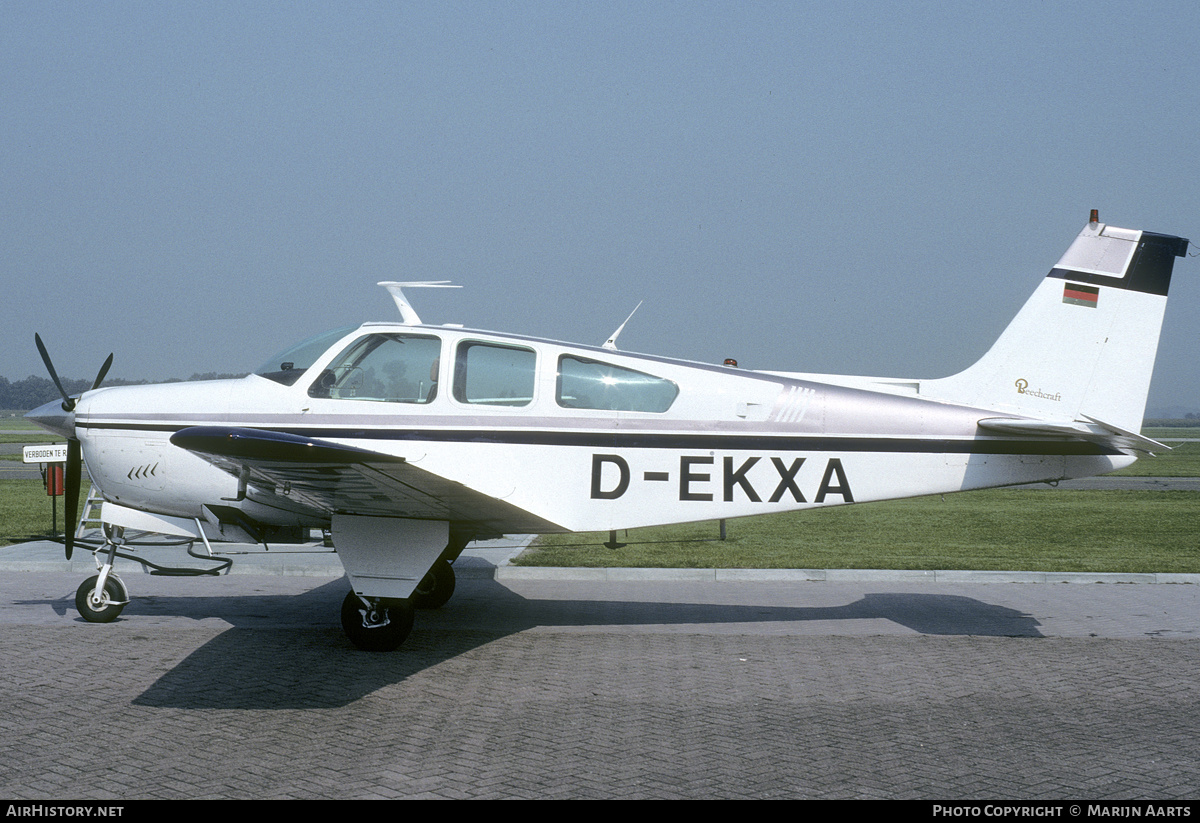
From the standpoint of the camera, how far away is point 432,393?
7.04 meters

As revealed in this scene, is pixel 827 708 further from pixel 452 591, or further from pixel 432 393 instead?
pixel 452 591

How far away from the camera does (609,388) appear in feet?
23.4

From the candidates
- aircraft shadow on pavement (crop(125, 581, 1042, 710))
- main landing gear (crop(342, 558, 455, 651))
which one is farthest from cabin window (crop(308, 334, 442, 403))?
aircraft shadow on pavement (crop(125, 581, 1042, 710))

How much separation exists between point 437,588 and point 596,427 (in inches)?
104

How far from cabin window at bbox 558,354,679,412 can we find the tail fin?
7.02ft

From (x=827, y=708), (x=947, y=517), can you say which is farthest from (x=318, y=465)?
(x=947, y=517)

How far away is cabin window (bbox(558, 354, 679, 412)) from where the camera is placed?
7082mm

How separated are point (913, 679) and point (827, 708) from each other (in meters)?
0.97

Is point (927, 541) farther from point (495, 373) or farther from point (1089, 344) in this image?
point (495, 373)

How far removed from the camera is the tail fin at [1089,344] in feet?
23.9

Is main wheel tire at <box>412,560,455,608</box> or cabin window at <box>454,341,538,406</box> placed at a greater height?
cabin window at <box>454,341,538,406</box>

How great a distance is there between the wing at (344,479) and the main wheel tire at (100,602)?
6.95ft

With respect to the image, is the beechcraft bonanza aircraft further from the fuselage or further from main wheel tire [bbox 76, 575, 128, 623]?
main wheel tire [bbox 76, 575, 128, 623]

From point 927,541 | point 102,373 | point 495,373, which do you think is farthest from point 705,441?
point 927,541
